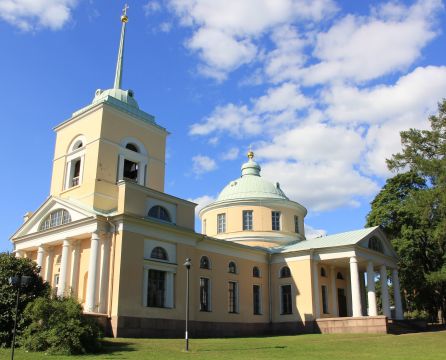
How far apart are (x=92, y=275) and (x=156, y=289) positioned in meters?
3.40

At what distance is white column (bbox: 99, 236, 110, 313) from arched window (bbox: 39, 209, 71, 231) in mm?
3234

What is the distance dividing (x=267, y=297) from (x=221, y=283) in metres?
4.69

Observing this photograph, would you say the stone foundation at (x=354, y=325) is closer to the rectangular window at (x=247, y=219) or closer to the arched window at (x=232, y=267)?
the arched window at (x=232, y=267)

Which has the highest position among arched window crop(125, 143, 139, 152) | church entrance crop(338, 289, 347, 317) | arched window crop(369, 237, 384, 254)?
arched window crop(125, 143, 139, 152)

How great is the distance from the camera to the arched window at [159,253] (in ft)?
81.1

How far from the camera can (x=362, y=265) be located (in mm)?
33500

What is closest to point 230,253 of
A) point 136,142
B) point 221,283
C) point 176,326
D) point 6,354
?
point 221,283

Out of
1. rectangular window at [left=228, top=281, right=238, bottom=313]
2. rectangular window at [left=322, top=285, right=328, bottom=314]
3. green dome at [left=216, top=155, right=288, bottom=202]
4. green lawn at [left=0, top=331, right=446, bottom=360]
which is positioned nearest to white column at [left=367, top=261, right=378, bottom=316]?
rectangular window at [left=322, top=285, right=328, bottom=314]

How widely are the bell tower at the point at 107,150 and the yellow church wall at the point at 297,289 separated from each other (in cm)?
984

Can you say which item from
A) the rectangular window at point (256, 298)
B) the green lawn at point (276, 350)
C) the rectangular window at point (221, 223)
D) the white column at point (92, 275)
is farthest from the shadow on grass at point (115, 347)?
the rectangular window at point (221, 223)

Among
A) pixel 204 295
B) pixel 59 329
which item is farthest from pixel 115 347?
pixel 204 295

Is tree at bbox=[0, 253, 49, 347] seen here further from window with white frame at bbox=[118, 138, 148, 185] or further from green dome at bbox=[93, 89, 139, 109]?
green dome at bbox=[93, 89, 139, 109]

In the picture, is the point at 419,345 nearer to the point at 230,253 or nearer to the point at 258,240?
the point at 230,253

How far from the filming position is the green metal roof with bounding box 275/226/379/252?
99.9ft
